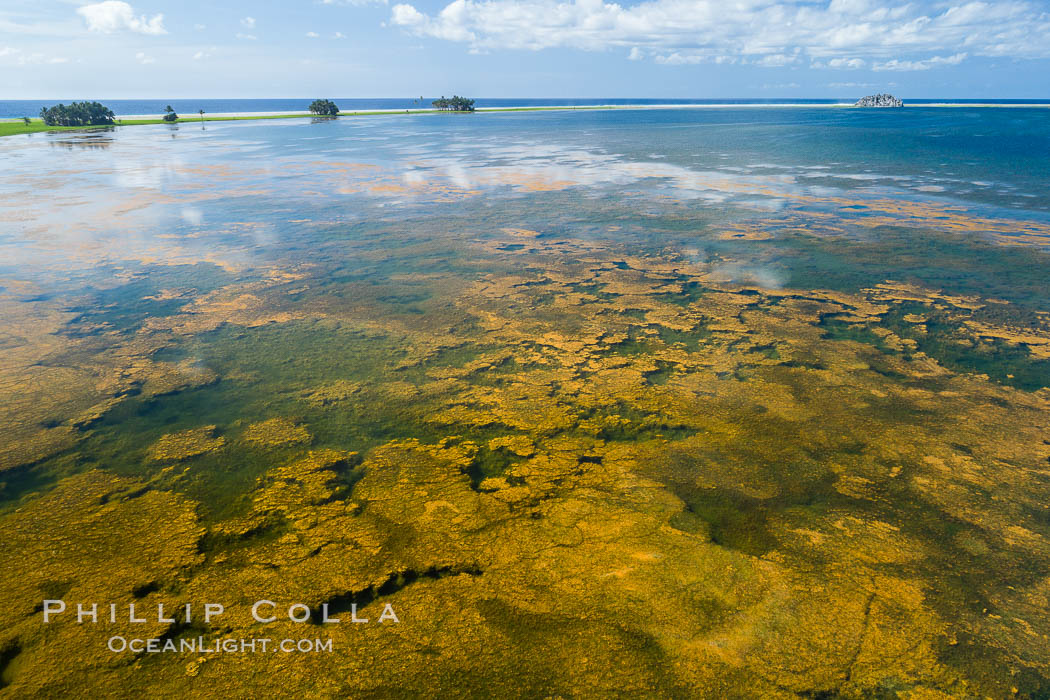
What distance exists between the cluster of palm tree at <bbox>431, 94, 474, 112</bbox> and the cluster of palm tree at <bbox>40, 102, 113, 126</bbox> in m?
59.6

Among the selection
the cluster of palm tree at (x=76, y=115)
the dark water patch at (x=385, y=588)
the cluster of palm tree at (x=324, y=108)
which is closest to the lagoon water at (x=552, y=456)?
the dark water patch at (x=385, y=588)

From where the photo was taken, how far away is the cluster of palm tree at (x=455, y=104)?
102 meters

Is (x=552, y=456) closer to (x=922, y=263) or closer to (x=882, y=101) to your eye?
(x=922, y=263)

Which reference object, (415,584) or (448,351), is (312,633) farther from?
(448,351)

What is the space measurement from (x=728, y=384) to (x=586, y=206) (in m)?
10.9

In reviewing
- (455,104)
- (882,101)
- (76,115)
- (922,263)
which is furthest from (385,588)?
(882,101)

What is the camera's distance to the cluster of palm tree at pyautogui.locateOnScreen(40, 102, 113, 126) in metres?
50.9

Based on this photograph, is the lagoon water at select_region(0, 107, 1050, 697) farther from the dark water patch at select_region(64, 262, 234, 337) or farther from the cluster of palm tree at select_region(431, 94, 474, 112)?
the cluster of palm tree at select_region(431, 94, 474, 112)

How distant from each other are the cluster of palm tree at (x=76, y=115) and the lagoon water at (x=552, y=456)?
176ft

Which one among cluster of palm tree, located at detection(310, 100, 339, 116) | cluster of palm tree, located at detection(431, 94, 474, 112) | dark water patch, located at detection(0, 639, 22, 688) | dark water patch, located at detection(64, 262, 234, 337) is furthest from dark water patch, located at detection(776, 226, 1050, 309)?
cluster of palm tree, located at detection(431, 94, 474, 112)

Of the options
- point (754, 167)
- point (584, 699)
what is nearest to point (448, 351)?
point (584, 699)

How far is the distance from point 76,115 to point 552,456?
66.3 metres

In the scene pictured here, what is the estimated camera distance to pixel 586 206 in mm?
15992

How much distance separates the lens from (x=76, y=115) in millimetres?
51750
